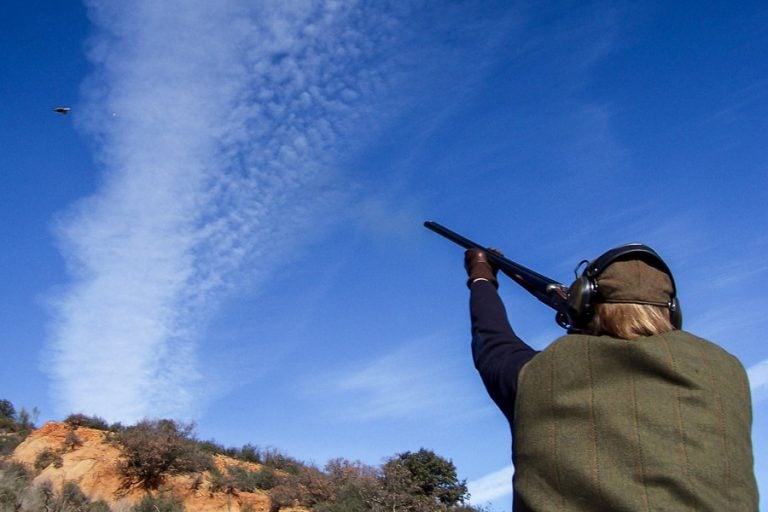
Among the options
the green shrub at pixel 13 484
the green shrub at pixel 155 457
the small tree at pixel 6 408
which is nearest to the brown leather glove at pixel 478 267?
the green shrub at pixel 13 484

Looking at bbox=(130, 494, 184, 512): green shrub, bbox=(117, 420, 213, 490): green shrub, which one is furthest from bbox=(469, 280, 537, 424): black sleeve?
bbox=(117, 420, 213, 490): green shrub

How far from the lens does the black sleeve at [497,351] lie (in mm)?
2055

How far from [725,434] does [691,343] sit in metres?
0.25

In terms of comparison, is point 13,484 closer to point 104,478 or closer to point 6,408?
point 104,478

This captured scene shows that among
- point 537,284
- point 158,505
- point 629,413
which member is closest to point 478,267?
point 537,284

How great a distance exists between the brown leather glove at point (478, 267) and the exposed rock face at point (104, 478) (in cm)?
2083

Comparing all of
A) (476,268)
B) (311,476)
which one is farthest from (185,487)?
(476,268)

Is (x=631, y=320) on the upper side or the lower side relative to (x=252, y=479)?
lower

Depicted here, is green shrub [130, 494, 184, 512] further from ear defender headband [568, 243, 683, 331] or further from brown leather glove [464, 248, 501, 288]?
ear defender headband [568, 243, 683, 331]

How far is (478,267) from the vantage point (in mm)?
2801

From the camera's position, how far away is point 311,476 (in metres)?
25.4

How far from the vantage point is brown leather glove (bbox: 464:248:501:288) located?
270 cm

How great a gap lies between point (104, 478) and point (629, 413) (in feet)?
83.4

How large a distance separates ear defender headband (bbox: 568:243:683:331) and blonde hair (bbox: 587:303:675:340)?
0.16ft
